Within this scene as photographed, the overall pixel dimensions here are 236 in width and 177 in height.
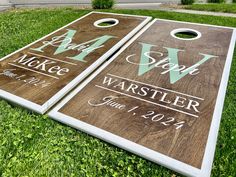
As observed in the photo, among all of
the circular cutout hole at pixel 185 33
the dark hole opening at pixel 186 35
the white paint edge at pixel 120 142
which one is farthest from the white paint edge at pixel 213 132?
the dark hole opening at pixel 186 35

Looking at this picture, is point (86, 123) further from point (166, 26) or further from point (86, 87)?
point (166, 26)

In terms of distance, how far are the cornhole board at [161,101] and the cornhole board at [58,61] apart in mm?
243

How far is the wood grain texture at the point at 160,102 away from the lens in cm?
318

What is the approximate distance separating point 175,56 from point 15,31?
4688 millimetres

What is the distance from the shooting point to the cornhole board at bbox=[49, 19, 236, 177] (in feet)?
10.2

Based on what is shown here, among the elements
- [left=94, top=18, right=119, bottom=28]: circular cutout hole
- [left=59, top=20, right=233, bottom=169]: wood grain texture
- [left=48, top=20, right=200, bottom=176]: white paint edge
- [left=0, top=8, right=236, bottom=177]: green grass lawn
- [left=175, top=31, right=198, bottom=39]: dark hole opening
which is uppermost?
[left=94, top=18, right=119, bottom=28]: circular cutout hole

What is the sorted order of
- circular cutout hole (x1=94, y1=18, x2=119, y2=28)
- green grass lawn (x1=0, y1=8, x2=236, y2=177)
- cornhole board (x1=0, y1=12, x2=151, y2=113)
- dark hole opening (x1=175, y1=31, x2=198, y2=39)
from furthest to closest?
circular cutout hole (x1=94, y1=18, x2=119, y2=28)
dark hole opening (x1=175, y1=31, x2=198, y2=39)
cornhole board (x1=0, y1=12, x2=151, y2=113)
green grass lawn (x1=0, y1=8, x2=236, y2=177)

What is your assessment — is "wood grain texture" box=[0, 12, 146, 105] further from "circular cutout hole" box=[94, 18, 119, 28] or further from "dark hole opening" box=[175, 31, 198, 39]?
"dark hole opening" box=[175, 31, 198, 39]

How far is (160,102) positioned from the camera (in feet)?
12.3

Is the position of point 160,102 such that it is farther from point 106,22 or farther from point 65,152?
point 106,22

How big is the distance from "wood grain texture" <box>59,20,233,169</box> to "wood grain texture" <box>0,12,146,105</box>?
41 cm

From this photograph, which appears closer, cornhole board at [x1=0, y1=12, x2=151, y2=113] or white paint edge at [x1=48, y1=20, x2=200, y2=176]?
white paint edge at [x1=48, y1=20, x2=200, y2=176]

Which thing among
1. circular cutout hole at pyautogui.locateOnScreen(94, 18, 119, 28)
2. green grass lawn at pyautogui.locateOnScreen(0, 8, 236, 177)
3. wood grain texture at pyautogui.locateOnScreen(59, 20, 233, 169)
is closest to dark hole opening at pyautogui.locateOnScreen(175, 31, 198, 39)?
wood grain texture at pyautogui.locateOnScreen(59, 20, 233, 169)

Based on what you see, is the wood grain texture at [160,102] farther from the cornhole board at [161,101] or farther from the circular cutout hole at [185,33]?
the circular cutout hole at [185,33]
